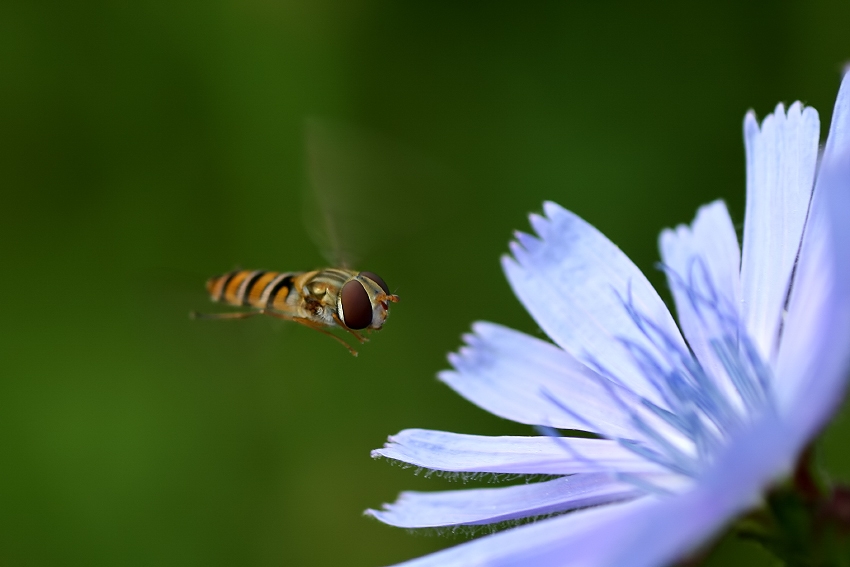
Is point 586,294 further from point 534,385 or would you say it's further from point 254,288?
point 254,288

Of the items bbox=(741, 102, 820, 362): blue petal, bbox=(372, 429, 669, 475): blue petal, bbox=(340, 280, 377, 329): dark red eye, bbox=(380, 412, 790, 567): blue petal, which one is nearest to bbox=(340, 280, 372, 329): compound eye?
bbox=(340, 280, 377, 329): dark red eye

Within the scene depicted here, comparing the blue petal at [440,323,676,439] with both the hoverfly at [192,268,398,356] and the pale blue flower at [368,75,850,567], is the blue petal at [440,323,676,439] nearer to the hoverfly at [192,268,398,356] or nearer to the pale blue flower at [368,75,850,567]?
the pale blue flower at [368,75,850,567]

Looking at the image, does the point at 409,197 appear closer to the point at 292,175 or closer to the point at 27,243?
the point at 292,175

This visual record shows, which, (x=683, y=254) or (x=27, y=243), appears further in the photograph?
(x=27, y=243)

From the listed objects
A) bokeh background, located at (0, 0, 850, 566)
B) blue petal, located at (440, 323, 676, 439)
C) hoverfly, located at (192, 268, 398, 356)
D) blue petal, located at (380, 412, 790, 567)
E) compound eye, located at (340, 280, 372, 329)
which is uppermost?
bokeh background, located at (0, 0, 850, 566)

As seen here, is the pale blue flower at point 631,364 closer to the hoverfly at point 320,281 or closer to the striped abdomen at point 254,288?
the hoverfly at point 320,281

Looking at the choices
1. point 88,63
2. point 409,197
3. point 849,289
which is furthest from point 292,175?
point 849,289
